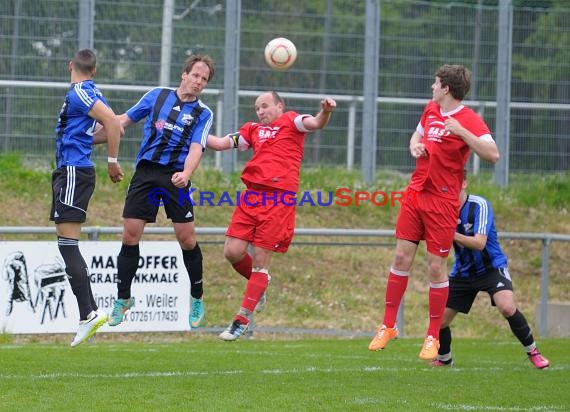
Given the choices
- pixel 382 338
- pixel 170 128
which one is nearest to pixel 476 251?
pixel 382 338

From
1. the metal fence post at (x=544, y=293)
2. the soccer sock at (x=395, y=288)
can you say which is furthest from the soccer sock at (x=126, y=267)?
the metal fence post at (x=544, y=293)

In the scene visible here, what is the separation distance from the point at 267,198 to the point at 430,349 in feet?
6.52

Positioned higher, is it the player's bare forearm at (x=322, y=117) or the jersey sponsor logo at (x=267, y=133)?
the player's bare forearm at (x=322, y=117)

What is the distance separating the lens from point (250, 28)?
1702cm

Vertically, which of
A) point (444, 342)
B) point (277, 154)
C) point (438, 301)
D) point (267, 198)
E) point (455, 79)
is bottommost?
point (444, 342)

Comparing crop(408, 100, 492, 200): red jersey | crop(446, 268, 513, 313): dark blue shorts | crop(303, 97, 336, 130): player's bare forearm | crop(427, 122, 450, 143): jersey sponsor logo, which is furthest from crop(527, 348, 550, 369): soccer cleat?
crop(303, 97, 336, 130): player's bare forearm

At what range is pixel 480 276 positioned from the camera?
10891 millimetres

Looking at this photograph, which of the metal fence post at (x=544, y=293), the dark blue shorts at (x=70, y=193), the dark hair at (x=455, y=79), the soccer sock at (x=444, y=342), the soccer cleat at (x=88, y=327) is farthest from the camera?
the metal fence post at (x=544, y=293)

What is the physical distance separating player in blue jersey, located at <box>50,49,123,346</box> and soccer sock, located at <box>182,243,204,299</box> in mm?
1203

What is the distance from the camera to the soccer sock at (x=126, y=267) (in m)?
10.3

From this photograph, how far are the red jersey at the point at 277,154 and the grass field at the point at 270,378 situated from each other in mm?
1712

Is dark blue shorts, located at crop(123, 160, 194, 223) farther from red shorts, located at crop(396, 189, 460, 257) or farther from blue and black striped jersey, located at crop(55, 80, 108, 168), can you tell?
red shorts, located at crop(396, 189, 460, 257)

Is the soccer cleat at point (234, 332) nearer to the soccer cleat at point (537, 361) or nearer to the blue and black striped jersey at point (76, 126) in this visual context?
the blue and black striped jersey at point (76, 126)

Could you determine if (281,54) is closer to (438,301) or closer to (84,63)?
(84,63)
